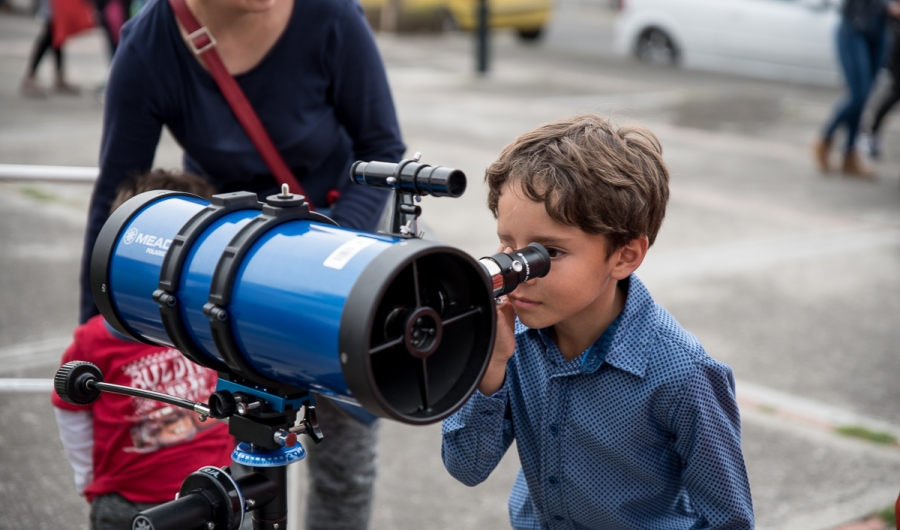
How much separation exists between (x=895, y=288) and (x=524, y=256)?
4537mm

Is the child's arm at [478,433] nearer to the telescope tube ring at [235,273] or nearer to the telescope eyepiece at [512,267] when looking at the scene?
the telescope eyepiece at [512,267]

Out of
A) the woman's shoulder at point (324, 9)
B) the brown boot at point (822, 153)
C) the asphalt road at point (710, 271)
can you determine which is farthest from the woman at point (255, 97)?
the brown boot at point (822, 153)

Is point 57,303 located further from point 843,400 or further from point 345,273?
point 345,273

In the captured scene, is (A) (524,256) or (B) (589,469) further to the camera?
(B) (589,469)

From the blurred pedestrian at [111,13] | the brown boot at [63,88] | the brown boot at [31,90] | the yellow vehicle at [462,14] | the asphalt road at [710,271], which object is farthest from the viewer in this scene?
the yellow vehicle at [462,14]

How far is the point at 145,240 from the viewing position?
1390mm

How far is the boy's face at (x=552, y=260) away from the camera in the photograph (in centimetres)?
170

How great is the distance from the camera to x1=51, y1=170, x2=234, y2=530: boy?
7.47 feet

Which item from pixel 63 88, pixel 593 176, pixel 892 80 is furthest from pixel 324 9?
pixel 63 88

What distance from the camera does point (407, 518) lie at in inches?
126

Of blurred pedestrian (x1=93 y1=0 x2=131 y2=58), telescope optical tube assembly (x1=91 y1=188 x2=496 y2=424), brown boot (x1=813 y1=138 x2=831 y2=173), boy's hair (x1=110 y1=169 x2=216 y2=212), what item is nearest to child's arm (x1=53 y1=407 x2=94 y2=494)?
boy's hair (x1=110 y1=169 x2=216 y2=212)

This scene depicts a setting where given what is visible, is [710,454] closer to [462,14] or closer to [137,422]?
[137,422]

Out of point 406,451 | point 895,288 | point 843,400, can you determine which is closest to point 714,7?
point 895,288

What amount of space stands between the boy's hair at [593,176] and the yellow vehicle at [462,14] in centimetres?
1471
